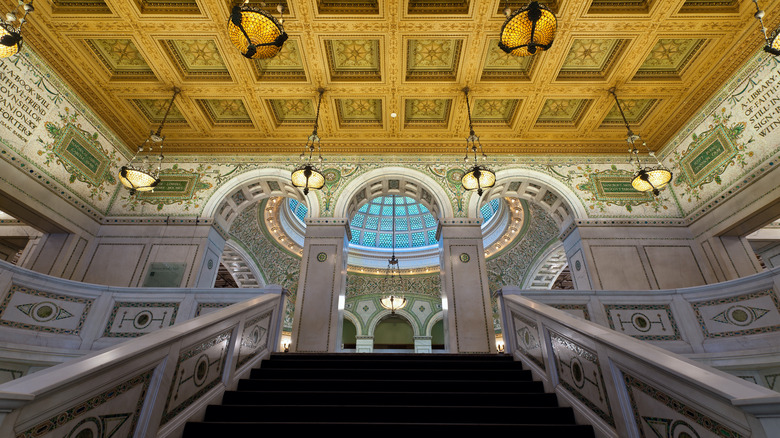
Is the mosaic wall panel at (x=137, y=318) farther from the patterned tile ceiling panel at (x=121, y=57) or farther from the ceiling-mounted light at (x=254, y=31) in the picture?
the patterned tile ceiling panel at (x=121, y=57)

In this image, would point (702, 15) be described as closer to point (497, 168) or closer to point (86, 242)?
point (497, 168)

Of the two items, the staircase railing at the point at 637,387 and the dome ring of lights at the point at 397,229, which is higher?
the dome ring of lights at the point at 397,229

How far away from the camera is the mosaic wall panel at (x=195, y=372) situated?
2733 mm

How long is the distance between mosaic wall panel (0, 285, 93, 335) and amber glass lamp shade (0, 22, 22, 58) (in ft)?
10.1

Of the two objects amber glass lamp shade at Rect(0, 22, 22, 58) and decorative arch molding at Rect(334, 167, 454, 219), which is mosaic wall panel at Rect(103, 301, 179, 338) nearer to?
amber glass lamp shade at Rect(0, 22, 22, 58)

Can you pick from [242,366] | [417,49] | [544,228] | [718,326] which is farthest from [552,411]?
[544,228]

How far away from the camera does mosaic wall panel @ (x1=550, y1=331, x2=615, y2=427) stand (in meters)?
2.69

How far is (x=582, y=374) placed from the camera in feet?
9.68

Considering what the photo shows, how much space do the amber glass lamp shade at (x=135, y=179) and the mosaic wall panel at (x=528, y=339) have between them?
6.86 meters

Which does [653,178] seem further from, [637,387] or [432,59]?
[637,387]

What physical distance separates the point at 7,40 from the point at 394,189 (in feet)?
24.1

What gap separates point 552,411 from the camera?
3045 mm

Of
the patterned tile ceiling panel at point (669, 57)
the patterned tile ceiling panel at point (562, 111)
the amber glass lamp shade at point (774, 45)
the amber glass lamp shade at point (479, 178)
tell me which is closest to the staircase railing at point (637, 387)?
the amber glass lamp shade at point (479, 178)

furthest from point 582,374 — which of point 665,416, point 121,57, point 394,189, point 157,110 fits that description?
point 157,110
